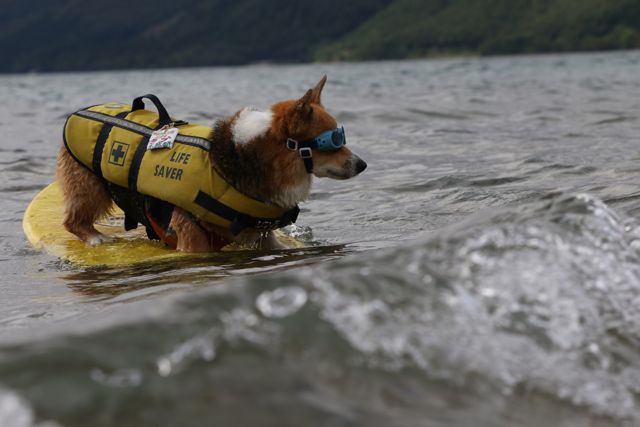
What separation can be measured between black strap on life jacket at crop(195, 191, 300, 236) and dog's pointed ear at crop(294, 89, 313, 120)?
2.50ft

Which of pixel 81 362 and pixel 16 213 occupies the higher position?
pixel 81 362

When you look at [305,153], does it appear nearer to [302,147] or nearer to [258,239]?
[302,147]

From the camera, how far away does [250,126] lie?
625 centimetres

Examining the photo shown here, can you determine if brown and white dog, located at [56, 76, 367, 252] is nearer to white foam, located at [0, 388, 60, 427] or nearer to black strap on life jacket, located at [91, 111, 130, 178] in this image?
black strap on life jacket, located at [91, 111, 130, 178]

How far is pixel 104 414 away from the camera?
7.43ft

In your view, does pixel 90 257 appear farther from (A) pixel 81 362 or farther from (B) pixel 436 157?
(B) pixel 436 157

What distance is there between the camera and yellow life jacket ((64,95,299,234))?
631 cm

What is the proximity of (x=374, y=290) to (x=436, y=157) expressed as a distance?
932 centimetres

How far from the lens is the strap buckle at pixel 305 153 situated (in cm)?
622

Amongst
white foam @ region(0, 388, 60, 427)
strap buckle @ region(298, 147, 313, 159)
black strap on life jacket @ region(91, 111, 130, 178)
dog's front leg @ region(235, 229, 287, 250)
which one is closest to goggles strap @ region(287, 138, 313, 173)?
strap buckle @ region(298, 147, 313, 159)

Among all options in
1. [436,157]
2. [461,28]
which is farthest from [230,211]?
[461,28]

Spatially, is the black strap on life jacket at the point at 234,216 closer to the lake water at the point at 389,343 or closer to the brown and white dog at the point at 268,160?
the brown and white dog at the point at 268,160

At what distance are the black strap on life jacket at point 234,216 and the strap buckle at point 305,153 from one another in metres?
0.47

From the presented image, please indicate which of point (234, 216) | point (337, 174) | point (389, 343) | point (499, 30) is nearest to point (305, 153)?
point (337, 174)
